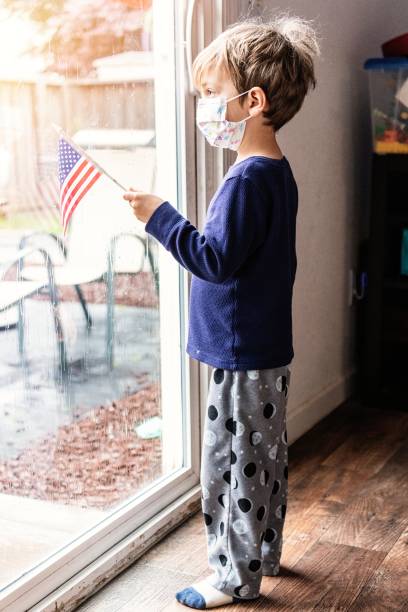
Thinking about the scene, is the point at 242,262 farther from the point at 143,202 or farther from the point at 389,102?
the point at 389,102

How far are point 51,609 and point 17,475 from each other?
28 cm

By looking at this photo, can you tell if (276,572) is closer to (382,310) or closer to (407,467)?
(407,467)

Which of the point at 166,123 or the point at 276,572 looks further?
the point at 166,123

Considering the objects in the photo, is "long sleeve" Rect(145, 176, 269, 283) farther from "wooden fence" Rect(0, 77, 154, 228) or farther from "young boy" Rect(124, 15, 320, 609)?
"wooden fence" Rect(0, 77, 154, 228)

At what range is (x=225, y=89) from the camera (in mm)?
1638

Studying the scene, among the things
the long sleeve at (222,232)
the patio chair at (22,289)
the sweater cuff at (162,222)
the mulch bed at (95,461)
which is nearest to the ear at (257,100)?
the long sleeve at (222,232)

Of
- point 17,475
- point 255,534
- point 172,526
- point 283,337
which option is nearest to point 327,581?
point 255,534

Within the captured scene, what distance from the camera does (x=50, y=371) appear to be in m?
1.79

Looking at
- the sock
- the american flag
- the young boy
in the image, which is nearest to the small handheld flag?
the american flag

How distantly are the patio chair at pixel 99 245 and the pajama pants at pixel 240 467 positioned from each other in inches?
14.0

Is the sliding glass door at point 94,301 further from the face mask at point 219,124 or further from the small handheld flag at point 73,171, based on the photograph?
the face mask at point 219,124

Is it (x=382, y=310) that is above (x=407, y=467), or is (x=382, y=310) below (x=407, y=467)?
above

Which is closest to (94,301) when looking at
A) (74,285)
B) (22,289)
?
(74,285)

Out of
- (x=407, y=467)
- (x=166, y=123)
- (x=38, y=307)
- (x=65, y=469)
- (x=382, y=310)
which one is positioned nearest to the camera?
(x=38, y=307)
